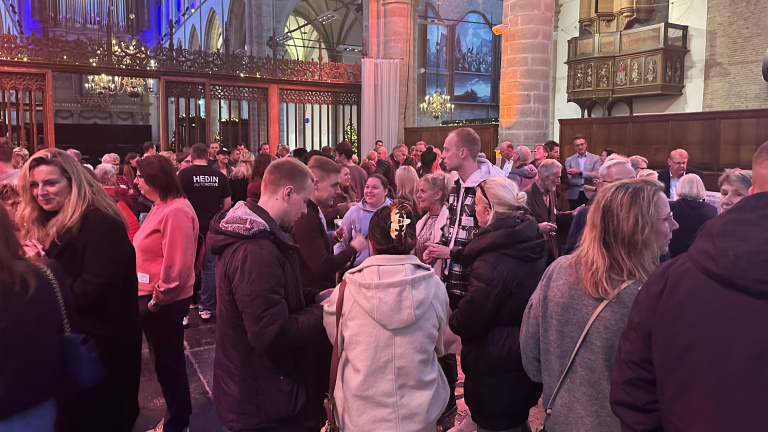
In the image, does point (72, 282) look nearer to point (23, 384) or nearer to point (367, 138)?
point (23, 384)

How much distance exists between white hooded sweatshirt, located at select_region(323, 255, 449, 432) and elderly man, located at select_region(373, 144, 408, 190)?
493cm

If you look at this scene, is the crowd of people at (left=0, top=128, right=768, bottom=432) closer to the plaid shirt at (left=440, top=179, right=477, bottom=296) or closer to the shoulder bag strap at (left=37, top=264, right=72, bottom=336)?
the shoulder bag strap at (left=37, top=264, right=72, bottom=336)

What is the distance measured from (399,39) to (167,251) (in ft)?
36.0

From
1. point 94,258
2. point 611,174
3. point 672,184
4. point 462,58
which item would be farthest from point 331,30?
point 94,258

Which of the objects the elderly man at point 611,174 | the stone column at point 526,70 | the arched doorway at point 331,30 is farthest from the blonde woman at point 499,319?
the arched doorway at point 331,30

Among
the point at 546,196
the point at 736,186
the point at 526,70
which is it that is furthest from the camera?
the point at 526,70

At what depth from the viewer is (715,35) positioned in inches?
527

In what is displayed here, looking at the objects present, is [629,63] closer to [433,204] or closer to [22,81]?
[433,204]

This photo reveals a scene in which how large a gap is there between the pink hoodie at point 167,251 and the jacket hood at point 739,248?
7.78ft

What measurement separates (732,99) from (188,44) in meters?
24.8

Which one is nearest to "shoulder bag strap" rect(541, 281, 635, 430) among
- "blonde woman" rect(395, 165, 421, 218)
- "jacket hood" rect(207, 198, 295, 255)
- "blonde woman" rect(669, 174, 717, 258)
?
"jacket hood" rect(207, 198, 295, 255)

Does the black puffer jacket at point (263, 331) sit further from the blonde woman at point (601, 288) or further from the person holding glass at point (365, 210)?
the person holding glass at point (365, 210)

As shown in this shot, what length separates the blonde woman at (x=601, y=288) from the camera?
1.67 meters

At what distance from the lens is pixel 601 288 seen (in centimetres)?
167
